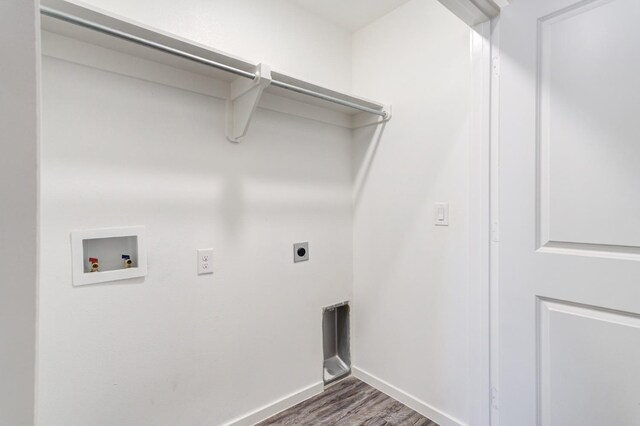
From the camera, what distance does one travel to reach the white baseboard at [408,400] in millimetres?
1656

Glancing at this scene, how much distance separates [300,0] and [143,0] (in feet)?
2.88

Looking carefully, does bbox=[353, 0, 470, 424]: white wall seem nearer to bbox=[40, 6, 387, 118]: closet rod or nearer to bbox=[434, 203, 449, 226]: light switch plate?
bbox=[434, 203, 449, 226]: light switch plate

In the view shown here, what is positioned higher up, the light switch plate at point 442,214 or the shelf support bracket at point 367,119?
the shelf support bracket at point 367,119

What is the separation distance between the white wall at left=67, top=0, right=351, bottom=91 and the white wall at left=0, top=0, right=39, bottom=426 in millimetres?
1279

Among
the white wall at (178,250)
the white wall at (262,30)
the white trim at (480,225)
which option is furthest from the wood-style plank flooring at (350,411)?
the white wall at (262,30)

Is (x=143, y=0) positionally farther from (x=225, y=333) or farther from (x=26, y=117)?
(x=225, y=333)

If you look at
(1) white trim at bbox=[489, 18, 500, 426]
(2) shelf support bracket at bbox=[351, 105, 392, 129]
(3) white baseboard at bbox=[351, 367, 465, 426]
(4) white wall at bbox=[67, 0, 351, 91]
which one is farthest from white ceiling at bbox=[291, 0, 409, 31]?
(3) white baseboard at bbox=[351, 367, 465, 426]

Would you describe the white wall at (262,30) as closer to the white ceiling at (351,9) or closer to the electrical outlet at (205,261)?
the white ceiling at (351,9)

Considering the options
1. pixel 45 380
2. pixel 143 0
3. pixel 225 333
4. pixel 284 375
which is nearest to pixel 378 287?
pixel 284 375

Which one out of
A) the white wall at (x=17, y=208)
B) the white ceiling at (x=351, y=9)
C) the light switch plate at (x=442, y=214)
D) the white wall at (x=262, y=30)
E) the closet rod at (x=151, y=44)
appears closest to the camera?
the white wall at (x=17, y=208)

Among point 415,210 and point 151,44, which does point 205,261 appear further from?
point 415,210

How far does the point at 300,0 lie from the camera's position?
1.82 metres

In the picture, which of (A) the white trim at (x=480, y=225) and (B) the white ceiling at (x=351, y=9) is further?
(B) the white ceiling at (x=351, y=9)

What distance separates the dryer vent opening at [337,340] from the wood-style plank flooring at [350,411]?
15 centimetres
